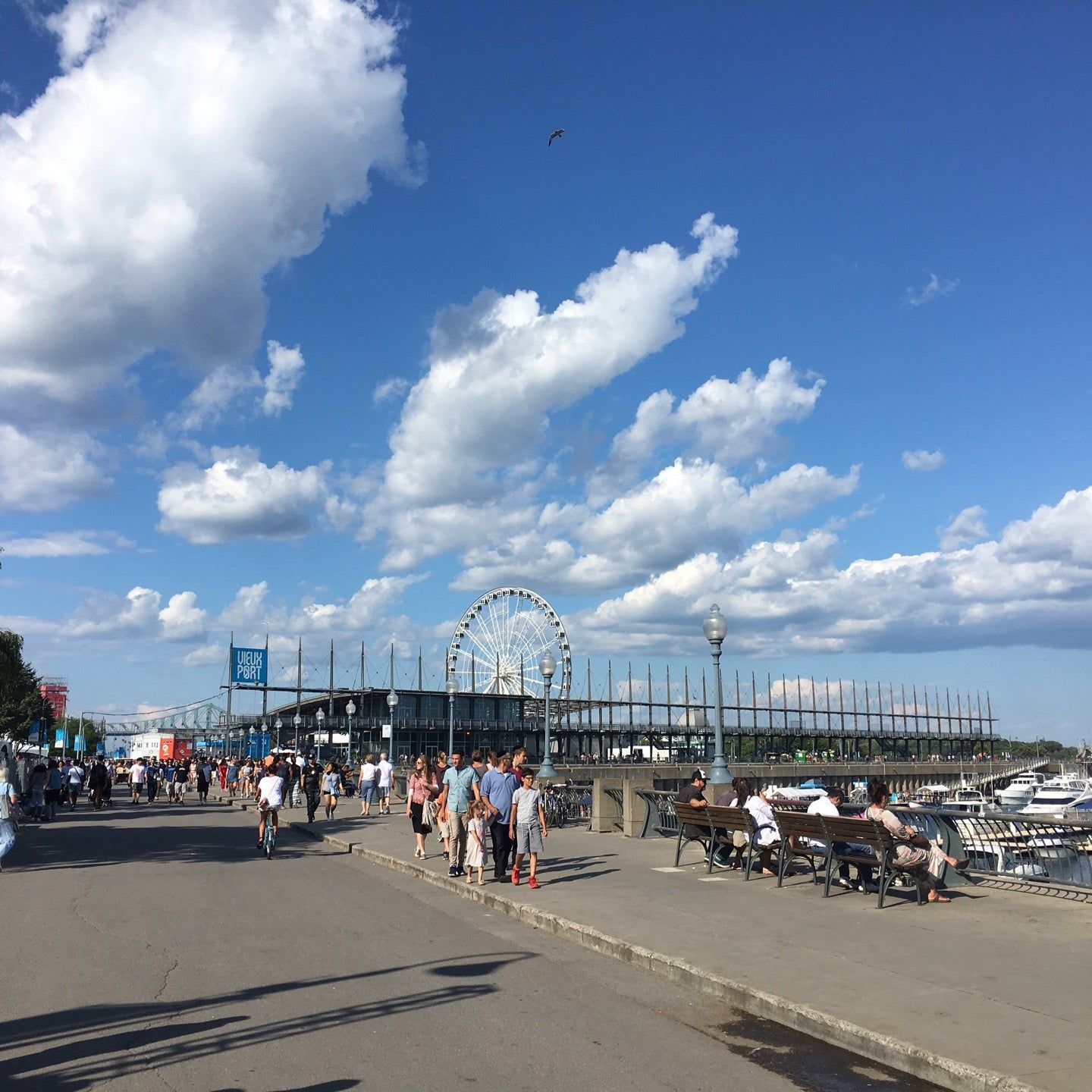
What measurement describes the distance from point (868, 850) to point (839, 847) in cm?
35

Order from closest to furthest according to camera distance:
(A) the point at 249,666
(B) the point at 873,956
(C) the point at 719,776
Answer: (B) the point at 873,956
(C) the point at 719,776
(A) the point at 249,666

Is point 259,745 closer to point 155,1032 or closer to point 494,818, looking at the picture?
point 494,818

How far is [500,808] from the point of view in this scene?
1534 centimetres

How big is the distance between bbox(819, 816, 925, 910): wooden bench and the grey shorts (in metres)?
4.01

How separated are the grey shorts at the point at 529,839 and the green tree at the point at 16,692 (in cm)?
5061

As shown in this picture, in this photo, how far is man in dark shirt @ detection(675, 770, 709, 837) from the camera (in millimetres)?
15966

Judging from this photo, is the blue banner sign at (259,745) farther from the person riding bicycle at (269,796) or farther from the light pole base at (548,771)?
the person riding bicycle at (269,796)

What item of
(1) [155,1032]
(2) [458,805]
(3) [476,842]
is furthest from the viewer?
(2) [458,805]

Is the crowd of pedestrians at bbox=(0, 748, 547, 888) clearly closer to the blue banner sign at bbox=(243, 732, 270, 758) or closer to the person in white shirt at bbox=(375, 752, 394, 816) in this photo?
the person in white shirt at bbox=(375, 752, 394, 816)

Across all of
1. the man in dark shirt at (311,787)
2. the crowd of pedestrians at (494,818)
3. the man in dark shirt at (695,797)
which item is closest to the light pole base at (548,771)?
the man in dark shirt at (311,787)

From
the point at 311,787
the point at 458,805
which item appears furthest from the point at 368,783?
the point at 458,805

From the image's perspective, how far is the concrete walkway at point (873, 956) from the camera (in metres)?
6.59

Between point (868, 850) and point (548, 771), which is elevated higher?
point (868, 850)

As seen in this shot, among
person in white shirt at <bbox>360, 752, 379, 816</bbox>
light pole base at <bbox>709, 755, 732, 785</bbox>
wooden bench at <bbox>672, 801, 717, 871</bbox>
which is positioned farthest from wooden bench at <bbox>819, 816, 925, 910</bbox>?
person in white shirt at <bbox>360, 752, 379, 816</bbox>
